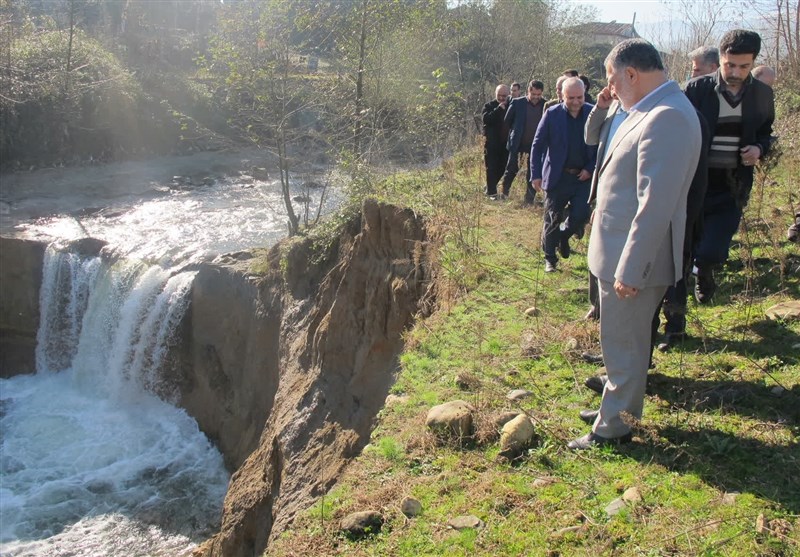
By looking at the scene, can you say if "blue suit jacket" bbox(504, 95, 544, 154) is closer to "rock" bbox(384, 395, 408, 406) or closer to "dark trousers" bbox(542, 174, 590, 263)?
"dark trousers" bbox(542, 174, 590, 263)

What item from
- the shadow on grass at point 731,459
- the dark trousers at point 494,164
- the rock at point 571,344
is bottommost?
the shadow on grass at point 731,459

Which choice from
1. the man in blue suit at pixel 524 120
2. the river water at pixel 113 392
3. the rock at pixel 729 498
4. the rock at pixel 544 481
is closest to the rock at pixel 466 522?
the rock at pixel 544 481

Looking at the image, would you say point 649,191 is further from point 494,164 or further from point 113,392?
point 113,392

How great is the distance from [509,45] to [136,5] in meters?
23.5

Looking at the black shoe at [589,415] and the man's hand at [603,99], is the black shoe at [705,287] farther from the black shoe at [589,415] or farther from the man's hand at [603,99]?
the black shoe at [589,415]

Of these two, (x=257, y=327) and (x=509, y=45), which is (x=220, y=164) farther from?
(x=257, y=327)

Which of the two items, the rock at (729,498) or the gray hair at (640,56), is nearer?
the rock at (729,498)

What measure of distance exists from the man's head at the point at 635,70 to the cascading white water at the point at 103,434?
8.12m

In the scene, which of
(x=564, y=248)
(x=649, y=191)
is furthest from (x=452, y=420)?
(x=564, y=248)

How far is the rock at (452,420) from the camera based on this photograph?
4211 millimetres

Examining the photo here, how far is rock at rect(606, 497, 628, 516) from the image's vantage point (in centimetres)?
320

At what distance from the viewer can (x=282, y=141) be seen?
12.9 meters

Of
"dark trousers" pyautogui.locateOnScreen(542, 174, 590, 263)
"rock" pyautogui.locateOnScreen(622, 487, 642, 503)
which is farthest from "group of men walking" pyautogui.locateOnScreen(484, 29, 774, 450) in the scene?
"dark trousers" pyautogui.locateOnScreen(542, 174, 590, 263)

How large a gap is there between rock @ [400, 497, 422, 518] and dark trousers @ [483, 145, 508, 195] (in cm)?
693
